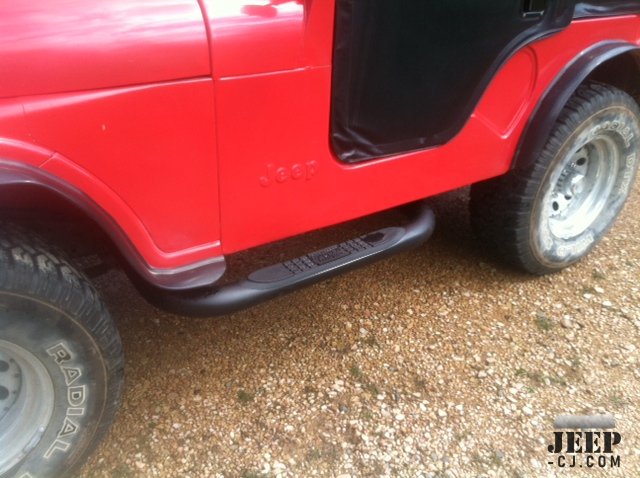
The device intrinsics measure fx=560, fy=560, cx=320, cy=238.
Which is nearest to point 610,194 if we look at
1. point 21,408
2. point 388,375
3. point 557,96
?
point 557,96

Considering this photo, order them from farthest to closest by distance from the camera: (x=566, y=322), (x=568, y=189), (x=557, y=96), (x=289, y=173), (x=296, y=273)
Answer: (x=568, y=189), (x=566, y=322), (x=557, y=96), (x=296, y=273), (x=289, y=173)

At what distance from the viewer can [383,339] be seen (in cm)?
244

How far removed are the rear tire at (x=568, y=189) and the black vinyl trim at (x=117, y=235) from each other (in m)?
1.44

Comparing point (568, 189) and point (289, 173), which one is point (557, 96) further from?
point (289, 173)

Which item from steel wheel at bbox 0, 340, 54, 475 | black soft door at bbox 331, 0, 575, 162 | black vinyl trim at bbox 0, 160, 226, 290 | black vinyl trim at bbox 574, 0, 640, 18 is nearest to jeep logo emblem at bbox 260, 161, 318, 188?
black soft door at bbox 331, 0, 575, 162

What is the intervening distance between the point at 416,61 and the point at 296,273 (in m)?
0.80

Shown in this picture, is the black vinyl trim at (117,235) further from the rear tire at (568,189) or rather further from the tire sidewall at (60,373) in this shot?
the rear tire at (568,189)

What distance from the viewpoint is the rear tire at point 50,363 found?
1459 mm

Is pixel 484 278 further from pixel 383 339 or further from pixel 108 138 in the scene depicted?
pixel 108 138

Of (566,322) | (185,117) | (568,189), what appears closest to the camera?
(185,117)

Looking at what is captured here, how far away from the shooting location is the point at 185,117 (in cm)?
149

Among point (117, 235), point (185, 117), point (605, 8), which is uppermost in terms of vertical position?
point (605, 8)

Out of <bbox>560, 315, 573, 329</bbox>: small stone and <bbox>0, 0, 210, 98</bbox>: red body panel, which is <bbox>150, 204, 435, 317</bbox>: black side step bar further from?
<bbox>560, 315, 573, 329</bbox>: small stone

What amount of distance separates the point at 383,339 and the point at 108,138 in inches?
58.3
